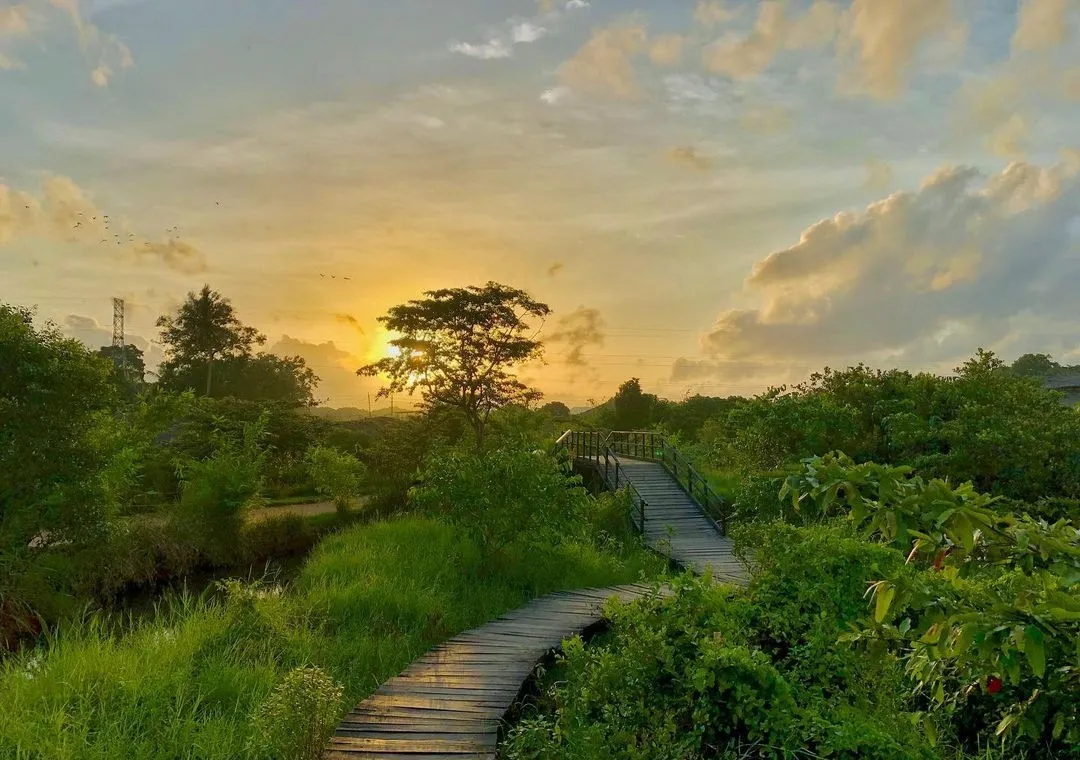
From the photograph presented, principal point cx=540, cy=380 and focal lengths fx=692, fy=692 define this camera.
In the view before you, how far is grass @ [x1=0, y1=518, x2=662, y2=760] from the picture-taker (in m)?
5.67

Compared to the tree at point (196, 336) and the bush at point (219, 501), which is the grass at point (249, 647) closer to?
the bush at point (219, 501)

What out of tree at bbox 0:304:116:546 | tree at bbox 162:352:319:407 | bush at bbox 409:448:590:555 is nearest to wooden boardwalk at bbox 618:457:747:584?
bush at bbox 409:448:590:555

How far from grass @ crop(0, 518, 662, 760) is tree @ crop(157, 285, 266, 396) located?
126 ft

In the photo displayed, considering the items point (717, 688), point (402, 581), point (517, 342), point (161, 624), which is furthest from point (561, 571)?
point (517, 342)

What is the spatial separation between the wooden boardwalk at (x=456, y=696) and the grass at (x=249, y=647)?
0.59 m

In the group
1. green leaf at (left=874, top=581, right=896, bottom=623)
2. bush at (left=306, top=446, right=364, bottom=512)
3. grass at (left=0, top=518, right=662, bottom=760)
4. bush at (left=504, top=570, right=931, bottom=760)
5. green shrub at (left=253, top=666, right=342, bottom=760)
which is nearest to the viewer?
green leaf at (left=874, top=581, right=896, bottom=623)

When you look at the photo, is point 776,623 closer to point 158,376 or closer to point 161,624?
point 161,624

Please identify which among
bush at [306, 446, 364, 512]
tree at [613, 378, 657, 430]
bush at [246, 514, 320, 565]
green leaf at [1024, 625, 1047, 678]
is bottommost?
bush at [246, 514, 320, 565]

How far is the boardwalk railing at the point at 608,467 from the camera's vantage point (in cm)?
1940

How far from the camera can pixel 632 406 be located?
44406mm

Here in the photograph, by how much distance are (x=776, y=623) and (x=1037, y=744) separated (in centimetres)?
197

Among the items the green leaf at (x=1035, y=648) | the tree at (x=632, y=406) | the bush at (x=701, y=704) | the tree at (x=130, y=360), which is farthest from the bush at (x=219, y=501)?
the tree at (x=130, y=360)

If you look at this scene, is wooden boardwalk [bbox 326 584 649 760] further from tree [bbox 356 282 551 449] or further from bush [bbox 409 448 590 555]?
tree [bbox 356 282 551 449]

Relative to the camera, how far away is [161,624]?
9.05m
